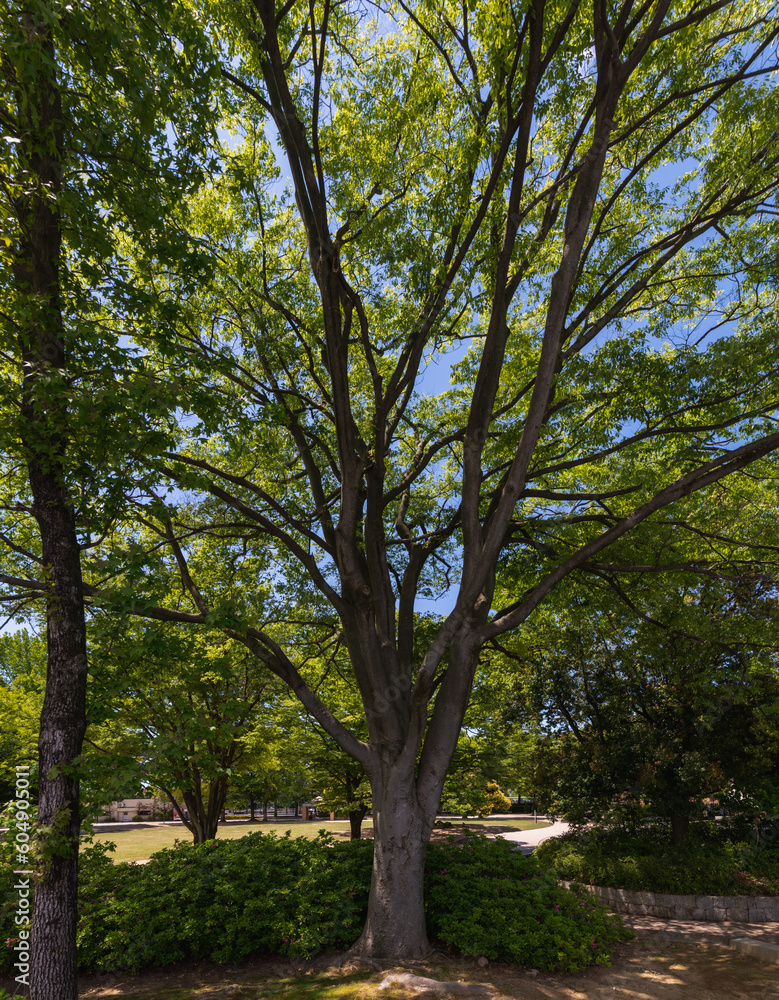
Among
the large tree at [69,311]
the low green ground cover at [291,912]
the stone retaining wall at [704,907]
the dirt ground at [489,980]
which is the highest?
the large tree at [69,311]

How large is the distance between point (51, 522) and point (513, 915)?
634cm

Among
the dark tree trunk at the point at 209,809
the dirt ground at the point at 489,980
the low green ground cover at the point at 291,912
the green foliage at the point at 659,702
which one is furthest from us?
the dark tree trunk at the point at 209,809

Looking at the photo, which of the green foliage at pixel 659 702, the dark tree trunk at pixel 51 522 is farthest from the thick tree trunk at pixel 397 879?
the green foliage at pixel 659 702

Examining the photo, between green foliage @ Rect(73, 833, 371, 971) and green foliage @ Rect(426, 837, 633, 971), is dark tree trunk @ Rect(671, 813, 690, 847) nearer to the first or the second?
green foliage @ Rect(426, 837, 633, 971)

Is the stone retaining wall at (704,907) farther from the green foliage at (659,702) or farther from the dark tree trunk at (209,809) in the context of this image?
the dark tree trunk at (209,809)

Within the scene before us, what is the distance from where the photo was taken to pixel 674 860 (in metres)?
9.43

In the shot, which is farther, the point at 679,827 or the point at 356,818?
the point at 356,818

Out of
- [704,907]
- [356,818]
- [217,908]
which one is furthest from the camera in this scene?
[356,818]

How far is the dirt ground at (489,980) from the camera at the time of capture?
16.2 feet

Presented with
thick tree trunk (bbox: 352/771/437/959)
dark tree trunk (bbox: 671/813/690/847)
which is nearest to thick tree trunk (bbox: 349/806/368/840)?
dark tree trunk (bbox: 671/813/690/847)

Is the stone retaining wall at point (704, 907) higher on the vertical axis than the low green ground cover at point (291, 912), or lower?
lower

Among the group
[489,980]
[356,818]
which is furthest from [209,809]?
[489,980]

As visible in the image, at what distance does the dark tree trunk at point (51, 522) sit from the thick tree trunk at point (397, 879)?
2849 millimetres

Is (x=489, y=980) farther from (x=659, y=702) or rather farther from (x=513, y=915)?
(x=659, y=702)
